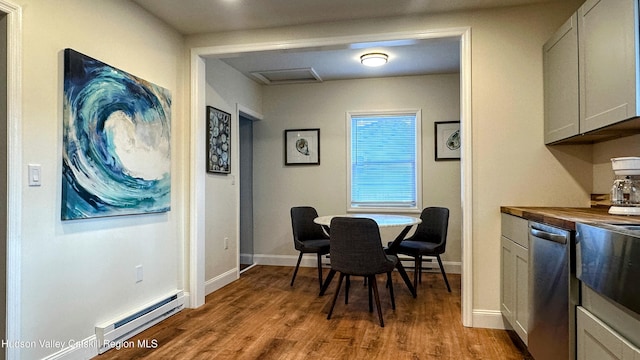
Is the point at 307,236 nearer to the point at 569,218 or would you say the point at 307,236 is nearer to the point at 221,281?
the point at 221,281

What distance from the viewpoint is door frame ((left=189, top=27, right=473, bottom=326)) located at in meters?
2.85

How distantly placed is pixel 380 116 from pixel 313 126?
0.89 metres

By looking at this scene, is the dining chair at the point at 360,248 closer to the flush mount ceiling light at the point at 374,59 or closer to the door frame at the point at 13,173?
the flush mount ceiling light at the point at 374,59

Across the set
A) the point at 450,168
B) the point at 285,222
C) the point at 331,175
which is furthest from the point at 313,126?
the point at 450,168

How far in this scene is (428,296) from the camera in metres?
3.68

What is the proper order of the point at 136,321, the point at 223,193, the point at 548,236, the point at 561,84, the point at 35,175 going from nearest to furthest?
1. the point at 548,236
2. the point at 35,175
3. the point at 561,84
4. the point at 136,321
5. the point at 223,193

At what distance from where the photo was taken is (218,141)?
393 centimetres

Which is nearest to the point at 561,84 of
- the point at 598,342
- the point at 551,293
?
the point at 551,293

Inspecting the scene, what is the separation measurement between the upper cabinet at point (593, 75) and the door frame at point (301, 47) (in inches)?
21.4

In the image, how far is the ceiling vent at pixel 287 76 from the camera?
14.8 ft

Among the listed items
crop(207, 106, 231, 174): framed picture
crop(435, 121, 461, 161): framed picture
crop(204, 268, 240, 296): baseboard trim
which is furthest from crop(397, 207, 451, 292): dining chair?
crop(207, 106, 231, 174): framed picture

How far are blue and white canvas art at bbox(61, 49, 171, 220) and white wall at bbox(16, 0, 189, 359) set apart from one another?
63 mm

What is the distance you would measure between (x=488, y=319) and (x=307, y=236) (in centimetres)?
209

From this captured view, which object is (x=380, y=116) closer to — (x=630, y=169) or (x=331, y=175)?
(x=331, y=175)
